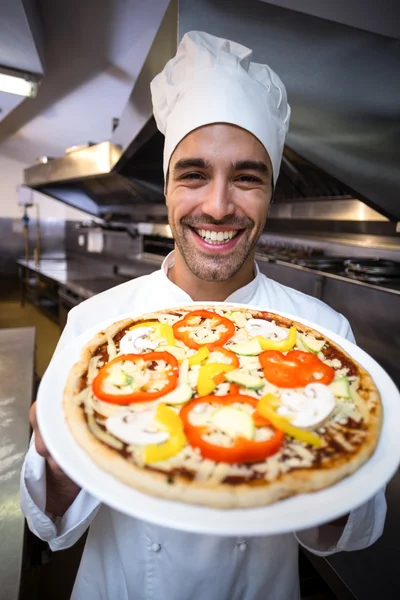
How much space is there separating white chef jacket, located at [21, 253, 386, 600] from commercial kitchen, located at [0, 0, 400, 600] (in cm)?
19

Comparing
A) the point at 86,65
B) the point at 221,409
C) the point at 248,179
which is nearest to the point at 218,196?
the point at 248,179

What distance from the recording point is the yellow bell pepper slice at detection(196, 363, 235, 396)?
2.92ft

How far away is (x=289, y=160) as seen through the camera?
3.19 metres

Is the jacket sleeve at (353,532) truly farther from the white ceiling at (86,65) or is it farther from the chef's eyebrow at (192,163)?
the white ceiling at (86,65)

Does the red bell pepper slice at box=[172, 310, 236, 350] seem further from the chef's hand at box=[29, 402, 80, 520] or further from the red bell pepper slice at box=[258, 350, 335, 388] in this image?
the chef's hand at box=[29, 402, 80, 520]

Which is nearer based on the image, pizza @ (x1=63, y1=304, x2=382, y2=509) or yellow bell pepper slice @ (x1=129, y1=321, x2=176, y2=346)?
pizza @ (x1=63, y1=304, x2=382, y2=509)

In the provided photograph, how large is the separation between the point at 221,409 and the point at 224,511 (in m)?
0.23

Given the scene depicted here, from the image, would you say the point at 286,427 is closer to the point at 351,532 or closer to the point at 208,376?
the point at 208,376

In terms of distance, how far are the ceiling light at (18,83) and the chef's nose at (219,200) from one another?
117 inches

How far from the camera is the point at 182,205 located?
1.45 metres

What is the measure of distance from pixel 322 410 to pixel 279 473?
21cm

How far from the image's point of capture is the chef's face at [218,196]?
1358 millimetres

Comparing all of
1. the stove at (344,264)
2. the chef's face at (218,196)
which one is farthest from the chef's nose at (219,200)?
the stove at (344,264)

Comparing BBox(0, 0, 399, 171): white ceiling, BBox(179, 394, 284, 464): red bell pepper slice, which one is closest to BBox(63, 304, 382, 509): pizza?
BBox(179, 394, 284, 464): red bell pepper slice
